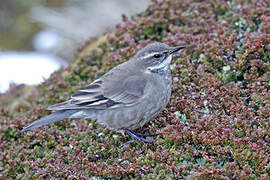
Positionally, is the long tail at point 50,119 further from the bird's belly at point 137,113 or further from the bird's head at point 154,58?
the bird's head at point 154,58

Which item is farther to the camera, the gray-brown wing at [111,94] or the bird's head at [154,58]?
the bird's head at [154,58]

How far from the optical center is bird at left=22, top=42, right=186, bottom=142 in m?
6.30

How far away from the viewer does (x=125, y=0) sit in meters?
14.5

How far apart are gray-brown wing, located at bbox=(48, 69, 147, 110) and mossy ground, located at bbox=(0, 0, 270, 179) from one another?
0.56 metres

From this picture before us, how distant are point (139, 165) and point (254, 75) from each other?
102 inches

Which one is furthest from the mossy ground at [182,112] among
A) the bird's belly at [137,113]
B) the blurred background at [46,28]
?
the blurred background at [46,28]

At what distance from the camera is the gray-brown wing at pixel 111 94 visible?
21.1 feet

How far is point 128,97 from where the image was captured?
21.1ft

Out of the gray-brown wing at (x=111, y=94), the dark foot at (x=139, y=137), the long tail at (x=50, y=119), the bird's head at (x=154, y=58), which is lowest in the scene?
the dark foot at (x=139, y=137)

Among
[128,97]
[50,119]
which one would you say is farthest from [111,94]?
[50,119]

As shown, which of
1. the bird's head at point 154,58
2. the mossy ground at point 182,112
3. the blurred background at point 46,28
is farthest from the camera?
the blurred background at point 46,28

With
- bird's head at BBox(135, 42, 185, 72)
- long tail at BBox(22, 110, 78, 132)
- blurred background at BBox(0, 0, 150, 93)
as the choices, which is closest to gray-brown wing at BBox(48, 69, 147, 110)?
long tail at BBox(22, 110, 78, 132)

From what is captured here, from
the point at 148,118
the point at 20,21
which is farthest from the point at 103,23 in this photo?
the point at 148,118

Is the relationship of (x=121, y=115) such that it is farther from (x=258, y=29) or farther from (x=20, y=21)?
(x=20, y=21)
